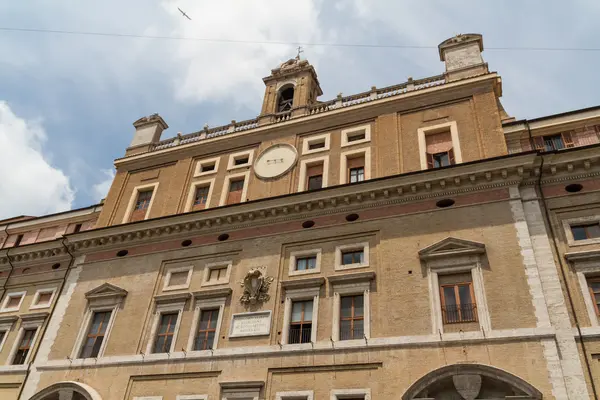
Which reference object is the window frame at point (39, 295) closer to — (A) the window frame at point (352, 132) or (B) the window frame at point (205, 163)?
(B) the window frame at point (205, 163)

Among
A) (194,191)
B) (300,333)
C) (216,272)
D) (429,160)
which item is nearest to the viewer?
(300,333)

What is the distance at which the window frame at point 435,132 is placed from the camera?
2100cm

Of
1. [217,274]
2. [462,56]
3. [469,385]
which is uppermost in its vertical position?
[462,56]

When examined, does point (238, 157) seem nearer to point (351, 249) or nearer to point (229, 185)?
point (229, 185)

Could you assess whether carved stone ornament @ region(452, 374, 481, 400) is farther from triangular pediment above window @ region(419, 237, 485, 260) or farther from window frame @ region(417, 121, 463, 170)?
window frame @ region(417, 121, 463, 170)

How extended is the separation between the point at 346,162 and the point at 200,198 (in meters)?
7.93

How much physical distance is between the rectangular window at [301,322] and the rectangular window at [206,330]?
10.9 ft

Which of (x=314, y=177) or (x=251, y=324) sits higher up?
(x=314, y=177)

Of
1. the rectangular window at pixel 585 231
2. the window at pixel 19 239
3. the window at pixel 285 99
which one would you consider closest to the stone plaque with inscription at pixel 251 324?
the rectangular window at pixel 585 231

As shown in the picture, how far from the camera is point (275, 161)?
24.7 metres

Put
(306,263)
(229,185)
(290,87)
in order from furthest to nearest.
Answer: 1. (290,87)
2. (229,185)
3. (306,263)

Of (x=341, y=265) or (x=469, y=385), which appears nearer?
(x=469, y=385)

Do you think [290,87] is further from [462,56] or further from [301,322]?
[301,322]

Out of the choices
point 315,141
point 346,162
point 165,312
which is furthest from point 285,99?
point 165,312
